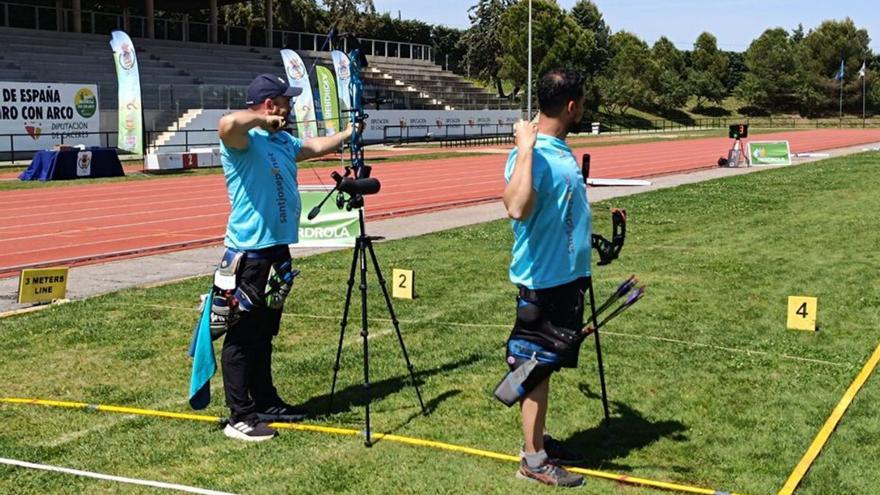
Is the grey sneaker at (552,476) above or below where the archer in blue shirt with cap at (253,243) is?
below

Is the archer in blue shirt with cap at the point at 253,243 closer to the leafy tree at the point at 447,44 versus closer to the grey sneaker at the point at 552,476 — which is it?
the grey sneaker at the point at 552,476

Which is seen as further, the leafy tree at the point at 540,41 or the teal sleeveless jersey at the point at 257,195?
the leafy tree at the point at 540,41

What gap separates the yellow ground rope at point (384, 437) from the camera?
4.89 metres

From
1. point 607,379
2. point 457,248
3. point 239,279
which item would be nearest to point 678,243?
point 457,248

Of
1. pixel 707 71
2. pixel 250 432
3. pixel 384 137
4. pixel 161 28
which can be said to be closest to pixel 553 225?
pixel 250 432

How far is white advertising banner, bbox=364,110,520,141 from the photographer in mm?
51438

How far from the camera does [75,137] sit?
113 ft

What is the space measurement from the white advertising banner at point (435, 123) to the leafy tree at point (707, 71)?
170ft

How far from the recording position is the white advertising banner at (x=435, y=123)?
51.4m

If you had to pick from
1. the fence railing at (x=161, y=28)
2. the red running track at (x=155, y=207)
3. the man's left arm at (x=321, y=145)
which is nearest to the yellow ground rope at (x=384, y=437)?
the man's left arm at (x=321, y=145)

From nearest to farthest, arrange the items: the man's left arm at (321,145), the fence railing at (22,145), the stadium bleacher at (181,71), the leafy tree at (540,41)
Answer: the man's left arm at (321,145), the fence railing at (22,145), the stadium bleacher at (181,71), the leafy tree at (540,41)

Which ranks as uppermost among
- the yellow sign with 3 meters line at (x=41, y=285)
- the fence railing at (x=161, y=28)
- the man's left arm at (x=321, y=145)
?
the fence railing at (x=161, y=28)

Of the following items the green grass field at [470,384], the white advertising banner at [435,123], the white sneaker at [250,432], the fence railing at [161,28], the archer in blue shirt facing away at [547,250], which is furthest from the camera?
the white advertising banner at [435,123]

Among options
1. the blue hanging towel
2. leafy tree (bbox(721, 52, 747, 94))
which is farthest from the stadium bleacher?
leafy tree (bbox(721, 52, 747, 94))
